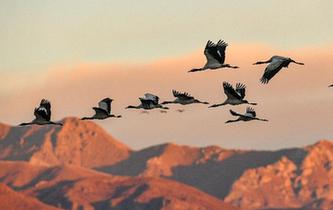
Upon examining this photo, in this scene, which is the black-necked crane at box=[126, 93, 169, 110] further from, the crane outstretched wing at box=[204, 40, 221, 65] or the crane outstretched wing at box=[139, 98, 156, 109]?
the crane outstretched wing at box=[204, 40, 221, 65]

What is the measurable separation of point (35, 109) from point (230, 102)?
580 inches

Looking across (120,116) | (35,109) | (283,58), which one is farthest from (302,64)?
(35,109)

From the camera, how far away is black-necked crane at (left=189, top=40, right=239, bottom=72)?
8519 cm

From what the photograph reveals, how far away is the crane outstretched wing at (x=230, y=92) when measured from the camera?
290ft

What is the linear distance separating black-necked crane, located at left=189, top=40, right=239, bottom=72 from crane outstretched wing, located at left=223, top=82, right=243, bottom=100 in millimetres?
2346

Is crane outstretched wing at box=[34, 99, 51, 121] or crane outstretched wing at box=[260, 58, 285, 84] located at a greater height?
crane outstretched wing at box=[260, 58, 285, 84]

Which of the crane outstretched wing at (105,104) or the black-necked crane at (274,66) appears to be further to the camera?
the crane outstretched wing at (105,104)

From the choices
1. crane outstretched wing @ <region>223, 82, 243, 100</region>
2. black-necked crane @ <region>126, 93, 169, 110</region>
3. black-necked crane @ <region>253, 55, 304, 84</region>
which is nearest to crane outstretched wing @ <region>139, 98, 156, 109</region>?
black-necked crane @ <region>126, 93, 169, 110</region>

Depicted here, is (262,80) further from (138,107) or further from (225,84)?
(138,107)

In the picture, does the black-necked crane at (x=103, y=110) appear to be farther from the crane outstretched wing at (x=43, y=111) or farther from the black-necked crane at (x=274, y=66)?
the black-necked crane at (x=274, y=66)

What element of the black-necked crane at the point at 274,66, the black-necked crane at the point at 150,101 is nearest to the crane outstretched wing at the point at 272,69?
the black-necked crane at the point at 274,66

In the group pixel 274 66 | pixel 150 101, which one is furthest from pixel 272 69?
pixel 150 101

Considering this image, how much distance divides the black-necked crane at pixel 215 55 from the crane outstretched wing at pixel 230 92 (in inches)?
92.4

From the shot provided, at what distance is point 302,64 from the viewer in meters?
77.4
